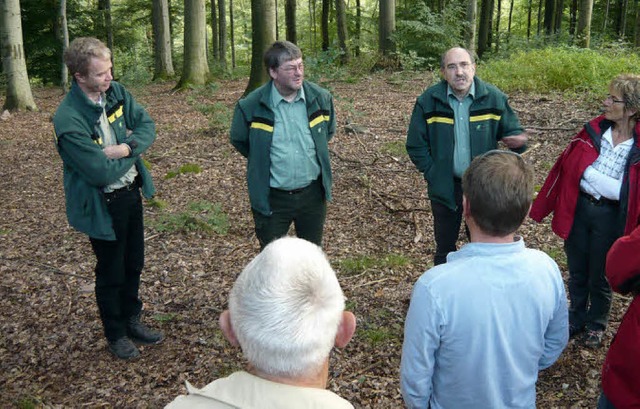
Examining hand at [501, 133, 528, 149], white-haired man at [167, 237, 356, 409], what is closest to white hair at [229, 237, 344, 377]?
white-haired man at [167, 237, 356, 409]

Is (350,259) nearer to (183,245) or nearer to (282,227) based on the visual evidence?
(282,227)

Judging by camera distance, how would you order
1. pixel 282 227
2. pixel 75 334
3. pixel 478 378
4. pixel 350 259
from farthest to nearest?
pixel 350 259
pixel 75 334
pixel 282 227
pixel 478 378

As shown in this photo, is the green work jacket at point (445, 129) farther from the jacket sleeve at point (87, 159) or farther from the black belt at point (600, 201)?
the jacket sleeve at point (87, 159)

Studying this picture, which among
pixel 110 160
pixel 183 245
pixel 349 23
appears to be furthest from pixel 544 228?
pixel 349 23

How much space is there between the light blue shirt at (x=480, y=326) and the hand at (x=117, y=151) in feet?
8.21

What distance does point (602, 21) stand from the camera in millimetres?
28344

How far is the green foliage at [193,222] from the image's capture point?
6.55 m

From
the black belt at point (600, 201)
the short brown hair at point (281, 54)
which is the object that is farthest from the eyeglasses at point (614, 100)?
the short brown hair at point (281, 54)

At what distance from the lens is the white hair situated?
143 centimetres

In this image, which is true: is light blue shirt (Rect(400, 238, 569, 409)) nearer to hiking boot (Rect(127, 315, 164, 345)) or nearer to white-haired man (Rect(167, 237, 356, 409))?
white-haired man (Rect(167, 237, 356, 409))

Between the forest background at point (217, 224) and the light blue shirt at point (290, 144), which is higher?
the light blue shirt at point (290, 144)

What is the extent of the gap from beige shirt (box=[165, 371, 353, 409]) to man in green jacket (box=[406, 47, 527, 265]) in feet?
9.88

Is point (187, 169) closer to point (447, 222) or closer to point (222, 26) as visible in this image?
point (447, 222)

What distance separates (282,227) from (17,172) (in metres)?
6.64
